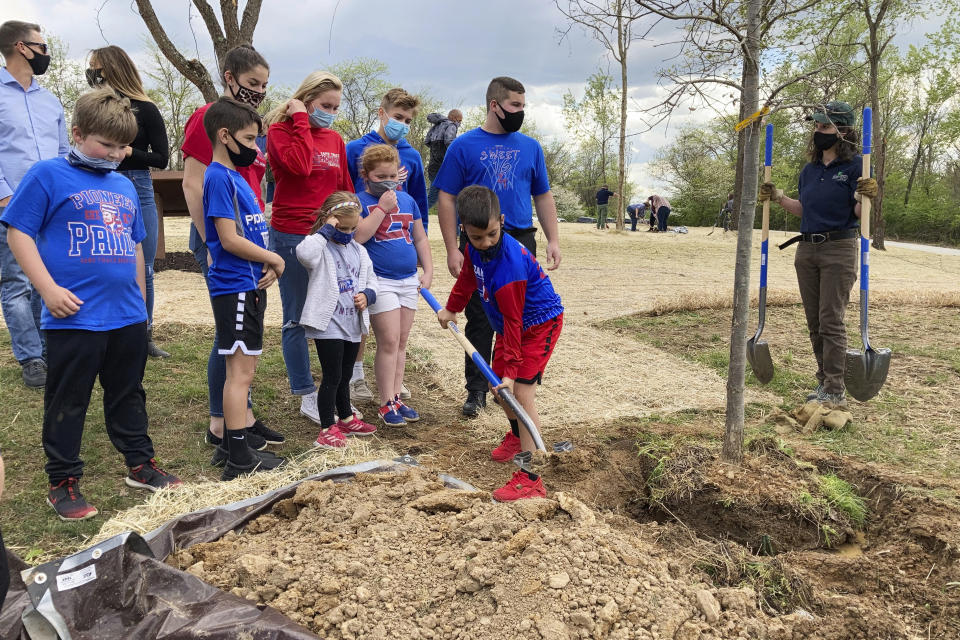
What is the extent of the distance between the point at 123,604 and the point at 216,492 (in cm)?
105

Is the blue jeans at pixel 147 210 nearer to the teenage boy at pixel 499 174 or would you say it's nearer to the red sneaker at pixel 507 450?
the teenage boy at pixel 499 174

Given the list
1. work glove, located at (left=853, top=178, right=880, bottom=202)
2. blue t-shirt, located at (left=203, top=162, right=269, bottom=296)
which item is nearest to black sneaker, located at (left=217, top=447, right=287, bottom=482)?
blue t-shirt, located at (left=203, top=162, right=269, bottom=296)

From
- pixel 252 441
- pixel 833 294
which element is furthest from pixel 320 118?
pixel 833 294

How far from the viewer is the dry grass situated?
9.31 ft

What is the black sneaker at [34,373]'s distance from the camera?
4.59 meters

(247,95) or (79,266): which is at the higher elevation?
(247,95)

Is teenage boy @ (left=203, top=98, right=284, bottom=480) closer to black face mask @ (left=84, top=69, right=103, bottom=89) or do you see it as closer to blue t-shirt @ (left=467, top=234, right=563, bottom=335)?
blue t-shirt @ (left=467, top=234, right=563, bottom=335)

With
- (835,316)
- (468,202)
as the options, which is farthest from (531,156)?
(835,316)

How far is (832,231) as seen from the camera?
15.7 feet

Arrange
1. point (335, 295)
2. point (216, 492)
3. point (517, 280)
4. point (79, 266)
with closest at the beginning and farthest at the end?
point (79, 266)
point (216, 492)
point (517, 280)
point (335, 295)

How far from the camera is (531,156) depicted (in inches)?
177

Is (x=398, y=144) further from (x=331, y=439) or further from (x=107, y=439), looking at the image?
(x=107, y=439)

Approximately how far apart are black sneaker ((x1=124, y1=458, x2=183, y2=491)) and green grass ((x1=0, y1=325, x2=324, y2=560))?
46 mm

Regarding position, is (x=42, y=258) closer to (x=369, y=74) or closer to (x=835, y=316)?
(x=835, y=316)
